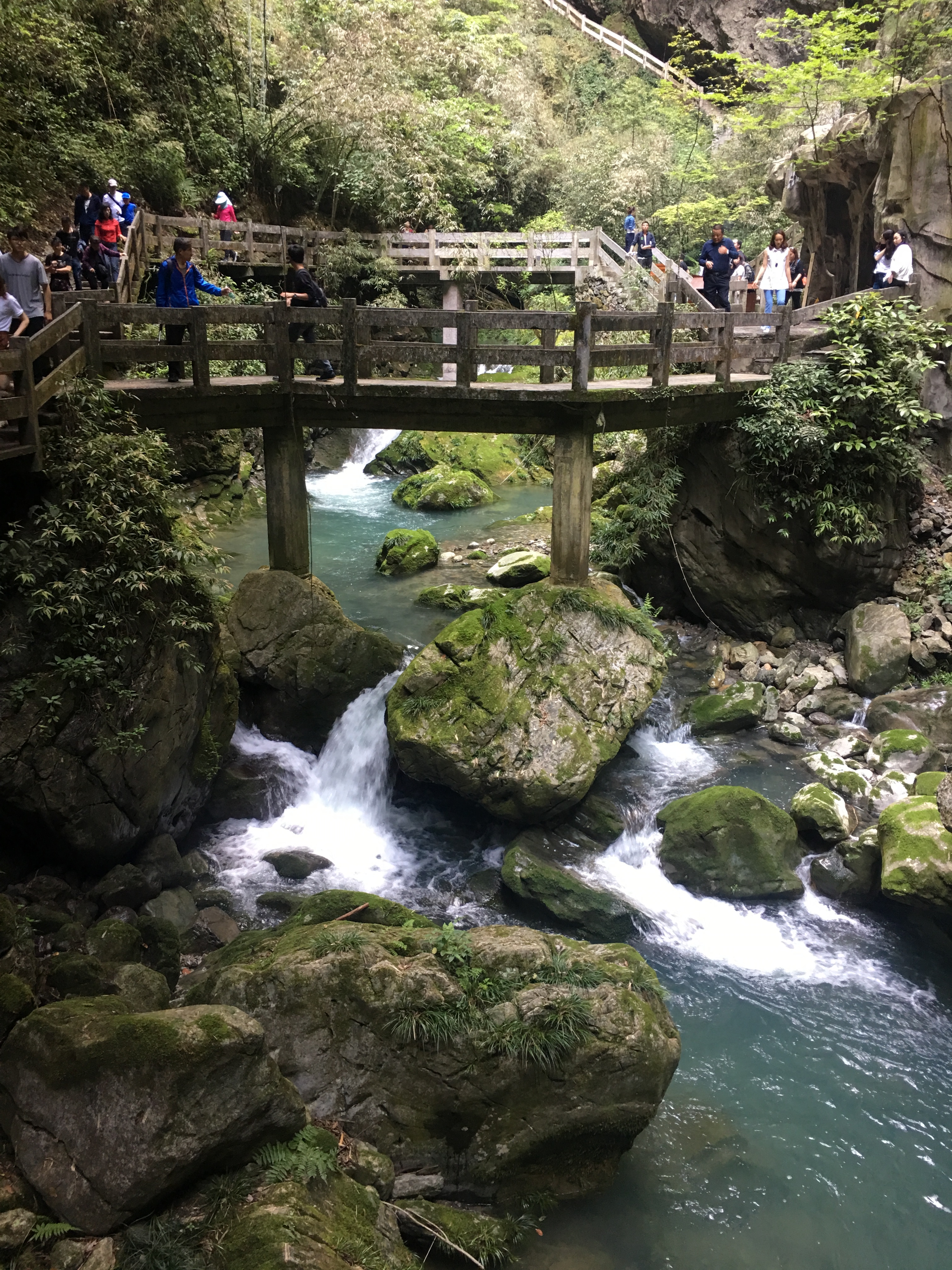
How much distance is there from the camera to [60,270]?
42.5ft

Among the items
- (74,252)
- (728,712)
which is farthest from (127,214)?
(728,712)

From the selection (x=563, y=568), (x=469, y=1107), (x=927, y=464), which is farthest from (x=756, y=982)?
(x=927, y=464)

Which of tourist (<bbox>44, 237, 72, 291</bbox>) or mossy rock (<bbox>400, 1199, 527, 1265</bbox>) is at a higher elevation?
tourist (<bbox>44, 237, 72, 291</bbox>)

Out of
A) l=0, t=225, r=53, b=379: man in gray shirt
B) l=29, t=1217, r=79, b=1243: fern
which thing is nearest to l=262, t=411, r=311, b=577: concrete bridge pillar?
l=0, t=225, r=53, b=379: man in gray shirt

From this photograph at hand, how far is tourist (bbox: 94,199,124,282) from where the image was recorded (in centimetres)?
1511

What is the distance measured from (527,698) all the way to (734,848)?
2.97 meters

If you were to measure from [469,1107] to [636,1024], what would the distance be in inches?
54.1

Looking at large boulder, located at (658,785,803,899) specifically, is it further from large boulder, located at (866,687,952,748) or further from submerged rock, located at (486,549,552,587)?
submerged rock, located at (486,549,552,587)

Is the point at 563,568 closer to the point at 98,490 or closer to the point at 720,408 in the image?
the point at 720,408

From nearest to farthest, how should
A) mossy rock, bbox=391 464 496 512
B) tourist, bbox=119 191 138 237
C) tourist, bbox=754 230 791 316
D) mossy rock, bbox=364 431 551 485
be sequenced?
tourist, bbox=754 230 791 316
tourist, bbox=119 191 138 237
mossy rock, bbox=391 464 496 512
mossy rock, bbox=364 431 551 485

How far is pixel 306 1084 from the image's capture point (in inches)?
256

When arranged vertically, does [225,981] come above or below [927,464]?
below

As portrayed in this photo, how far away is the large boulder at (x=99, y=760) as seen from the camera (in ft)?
27.6

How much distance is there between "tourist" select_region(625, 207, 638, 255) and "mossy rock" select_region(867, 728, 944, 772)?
14.8 meters
